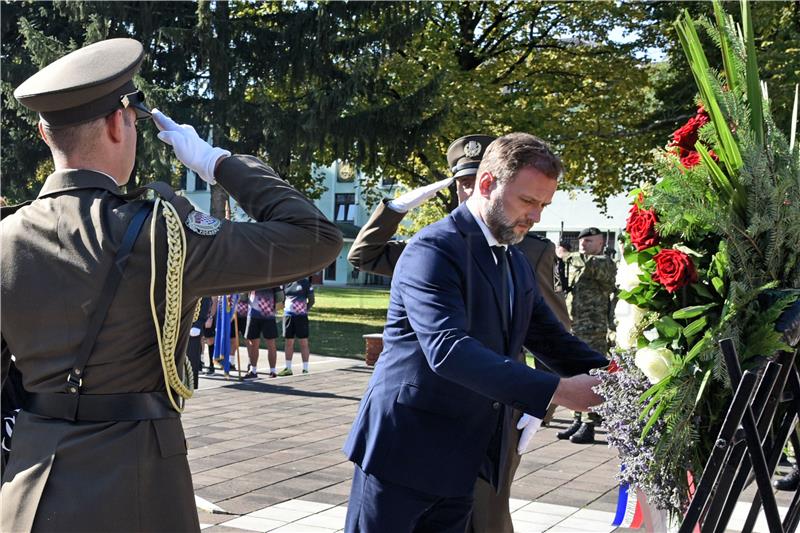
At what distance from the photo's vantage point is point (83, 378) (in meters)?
2.21

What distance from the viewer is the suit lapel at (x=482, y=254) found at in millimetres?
3107

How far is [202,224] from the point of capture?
7.36ft

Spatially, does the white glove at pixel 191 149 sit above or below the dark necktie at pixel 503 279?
above

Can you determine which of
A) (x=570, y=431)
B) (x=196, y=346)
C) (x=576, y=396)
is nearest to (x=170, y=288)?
(x=576, y=396)

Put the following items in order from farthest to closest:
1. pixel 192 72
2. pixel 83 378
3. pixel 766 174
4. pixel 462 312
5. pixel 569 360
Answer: pixel 192 72
pixel 569 360
pixel 462 312
pixel 766 174
pixel 83 378

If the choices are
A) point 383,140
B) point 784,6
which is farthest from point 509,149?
point 784,6

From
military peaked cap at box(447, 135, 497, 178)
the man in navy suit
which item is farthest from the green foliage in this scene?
military peaked cap at box(447, 135, 497, 178)

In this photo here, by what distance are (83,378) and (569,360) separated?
1.76 m

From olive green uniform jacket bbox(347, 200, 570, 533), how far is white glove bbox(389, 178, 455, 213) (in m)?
0.05

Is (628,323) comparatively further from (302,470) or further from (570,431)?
(570,431)

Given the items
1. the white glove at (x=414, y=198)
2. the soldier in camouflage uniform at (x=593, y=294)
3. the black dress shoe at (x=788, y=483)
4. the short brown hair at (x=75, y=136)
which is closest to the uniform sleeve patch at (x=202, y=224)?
the short brown hair at (x=75, y=136)

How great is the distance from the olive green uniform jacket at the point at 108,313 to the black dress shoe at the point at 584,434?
7097mm

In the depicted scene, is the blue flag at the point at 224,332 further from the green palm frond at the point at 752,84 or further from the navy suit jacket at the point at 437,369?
the green palm frond at the point at 752,84

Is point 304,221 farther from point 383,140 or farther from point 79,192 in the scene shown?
point 383,140
